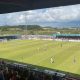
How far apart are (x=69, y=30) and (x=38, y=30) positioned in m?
9.33

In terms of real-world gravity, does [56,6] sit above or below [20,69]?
above

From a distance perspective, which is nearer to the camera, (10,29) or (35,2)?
(35,2)

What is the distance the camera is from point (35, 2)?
28.5ft

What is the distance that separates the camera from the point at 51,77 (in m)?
9.16

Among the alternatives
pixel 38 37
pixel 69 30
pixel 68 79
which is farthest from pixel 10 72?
pixel 69 30

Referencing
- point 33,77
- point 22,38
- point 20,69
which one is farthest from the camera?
point 22,38

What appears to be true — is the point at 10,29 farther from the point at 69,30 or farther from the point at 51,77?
the point at 51,77

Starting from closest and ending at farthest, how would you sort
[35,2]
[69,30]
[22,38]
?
[35,2], [22,38], [69,30]

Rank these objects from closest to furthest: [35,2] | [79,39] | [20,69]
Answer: [35,2], [20,69], [79,39]

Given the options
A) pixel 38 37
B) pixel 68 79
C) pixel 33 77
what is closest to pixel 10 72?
pixel 33 77

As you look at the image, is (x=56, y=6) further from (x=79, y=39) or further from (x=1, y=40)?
(x=1, y=40)

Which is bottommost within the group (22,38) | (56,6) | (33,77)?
(22,38)

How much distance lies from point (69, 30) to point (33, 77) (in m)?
62.7

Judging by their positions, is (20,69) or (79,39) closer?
(20,69)
